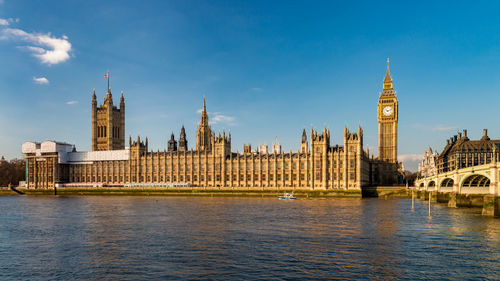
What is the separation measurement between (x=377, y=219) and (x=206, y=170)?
93234 mm

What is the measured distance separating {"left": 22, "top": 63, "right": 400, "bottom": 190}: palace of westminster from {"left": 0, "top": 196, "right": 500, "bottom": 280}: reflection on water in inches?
2711

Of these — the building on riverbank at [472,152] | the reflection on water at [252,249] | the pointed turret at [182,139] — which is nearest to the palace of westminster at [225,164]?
the pointed turret at [182,139]

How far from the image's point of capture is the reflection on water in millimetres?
29219

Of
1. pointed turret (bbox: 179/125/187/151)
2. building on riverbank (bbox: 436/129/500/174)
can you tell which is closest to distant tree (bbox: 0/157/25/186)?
pointed turret (bbox: 179/125/187/151)

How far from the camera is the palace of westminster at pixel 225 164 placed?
414ft

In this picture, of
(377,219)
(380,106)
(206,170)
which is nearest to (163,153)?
(206,170)

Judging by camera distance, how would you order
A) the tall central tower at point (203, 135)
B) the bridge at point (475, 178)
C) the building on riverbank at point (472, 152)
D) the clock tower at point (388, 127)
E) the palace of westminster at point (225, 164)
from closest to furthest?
the bridge at point (475, 178) → the palace of westminster at point (225, 164) → the building on riverbank at point (472, 152) → the clock tower at point (388, 127) → the tall central tower at point (203, 135)

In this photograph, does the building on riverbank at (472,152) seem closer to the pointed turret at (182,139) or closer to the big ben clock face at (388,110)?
the big ben clock face at (388,110)

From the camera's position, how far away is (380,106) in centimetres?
16800

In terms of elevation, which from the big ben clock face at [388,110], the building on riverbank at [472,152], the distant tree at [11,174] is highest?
the big ben clock face at [388,110]

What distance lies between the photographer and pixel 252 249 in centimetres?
3644

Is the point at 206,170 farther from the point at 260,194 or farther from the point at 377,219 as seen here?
the point at 377,219

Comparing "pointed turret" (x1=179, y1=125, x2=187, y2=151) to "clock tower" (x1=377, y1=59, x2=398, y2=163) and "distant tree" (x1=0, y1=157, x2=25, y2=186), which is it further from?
"clock tower" (x1=377, y1=59, x2=398, y2=163)

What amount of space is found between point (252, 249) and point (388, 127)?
458 ft
